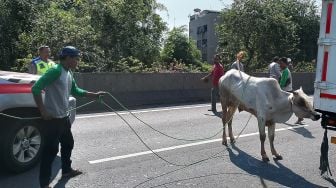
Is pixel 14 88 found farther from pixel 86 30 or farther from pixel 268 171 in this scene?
pixel 86 30

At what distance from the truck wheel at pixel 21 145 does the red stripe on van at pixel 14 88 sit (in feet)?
1.47

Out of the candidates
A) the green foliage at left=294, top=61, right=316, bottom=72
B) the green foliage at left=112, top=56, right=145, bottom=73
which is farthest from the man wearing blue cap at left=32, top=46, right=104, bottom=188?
the green foliage at left=294, top=61, right=316, bottom=72

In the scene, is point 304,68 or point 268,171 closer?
point 268,171

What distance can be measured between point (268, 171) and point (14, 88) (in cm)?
409

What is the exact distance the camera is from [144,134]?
934 centimetres

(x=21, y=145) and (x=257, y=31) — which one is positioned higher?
(x=257, y=31)

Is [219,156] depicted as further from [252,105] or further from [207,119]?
[207,119]

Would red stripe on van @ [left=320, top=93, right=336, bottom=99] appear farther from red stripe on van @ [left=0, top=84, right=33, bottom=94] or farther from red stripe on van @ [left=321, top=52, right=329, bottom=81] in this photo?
red stripe on van @ [left=0, top=84, right=33, bottom=94]

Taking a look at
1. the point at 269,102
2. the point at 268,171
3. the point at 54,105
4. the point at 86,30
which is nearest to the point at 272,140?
the point at 269,102

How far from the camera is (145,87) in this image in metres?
15.4

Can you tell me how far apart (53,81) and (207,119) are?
272 inches

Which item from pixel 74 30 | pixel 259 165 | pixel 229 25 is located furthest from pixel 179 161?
pixel 229 25

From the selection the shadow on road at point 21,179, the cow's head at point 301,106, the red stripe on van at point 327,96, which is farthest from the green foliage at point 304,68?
the shadow on road at point 21,179

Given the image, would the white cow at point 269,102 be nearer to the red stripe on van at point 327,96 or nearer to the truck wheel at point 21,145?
the red stripe on van at point 327,96
